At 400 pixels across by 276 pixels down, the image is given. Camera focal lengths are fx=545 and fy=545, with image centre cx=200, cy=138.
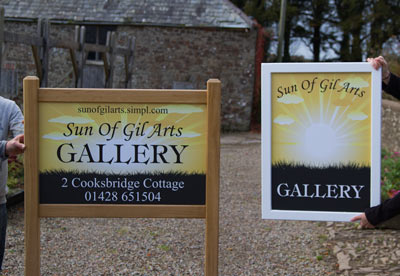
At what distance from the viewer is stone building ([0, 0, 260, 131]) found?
1529cm

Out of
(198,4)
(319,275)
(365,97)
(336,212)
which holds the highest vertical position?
(198,4)

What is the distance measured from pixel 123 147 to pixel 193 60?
41.8 feet

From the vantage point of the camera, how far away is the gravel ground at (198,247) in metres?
4.14

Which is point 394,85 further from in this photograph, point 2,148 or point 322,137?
point 2,148

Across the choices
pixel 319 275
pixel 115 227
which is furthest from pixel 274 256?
pixel 115 227

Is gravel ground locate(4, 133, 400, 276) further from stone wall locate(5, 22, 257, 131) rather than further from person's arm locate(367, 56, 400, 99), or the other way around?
stone wall locate(5, 22, 257, 131)

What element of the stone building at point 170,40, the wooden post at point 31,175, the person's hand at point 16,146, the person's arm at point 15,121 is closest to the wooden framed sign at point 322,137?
the wooden post at point 31,175

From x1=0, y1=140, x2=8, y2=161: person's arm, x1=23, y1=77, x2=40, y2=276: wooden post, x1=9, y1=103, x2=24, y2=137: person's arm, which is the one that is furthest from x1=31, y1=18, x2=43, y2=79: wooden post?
x1=23, y1=77, x2=40, y2=276: wooden post

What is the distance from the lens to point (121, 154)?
2887 mm

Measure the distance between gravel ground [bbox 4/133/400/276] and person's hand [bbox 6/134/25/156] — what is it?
133cm

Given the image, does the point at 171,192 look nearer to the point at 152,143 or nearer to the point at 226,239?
the point at 152,143

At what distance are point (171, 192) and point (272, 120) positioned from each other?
0.66m

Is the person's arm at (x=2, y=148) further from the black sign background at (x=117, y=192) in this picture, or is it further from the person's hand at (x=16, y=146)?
the black sign background at (x=117, y=192)

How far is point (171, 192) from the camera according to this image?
2.91 m
